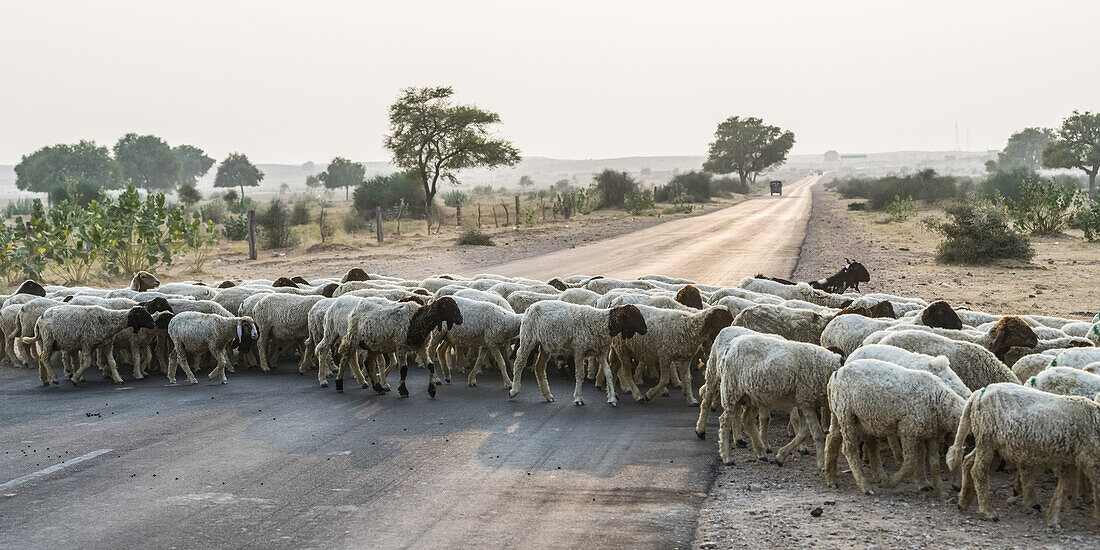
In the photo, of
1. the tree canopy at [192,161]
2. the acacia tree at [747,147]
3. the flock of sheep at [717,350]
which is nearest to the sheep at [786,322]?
the flock of sheep at [717,350]

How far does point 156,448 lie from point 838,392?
6492 mm

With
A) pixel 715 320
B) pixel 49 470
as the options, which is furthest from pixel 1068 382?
pixel 49 470

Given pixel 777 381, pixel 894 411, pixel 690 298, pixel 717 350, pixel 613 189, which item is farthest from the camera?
→ pixel 613 189

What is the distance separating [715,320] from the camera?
34.0ft

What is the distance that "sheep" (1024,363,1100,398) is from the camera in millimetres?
6730

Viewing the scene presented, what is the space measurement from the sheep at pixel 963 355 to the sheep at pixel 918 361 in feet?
1.54

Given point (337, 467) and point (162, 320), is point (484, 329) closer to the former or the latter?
A: point (337, 467)

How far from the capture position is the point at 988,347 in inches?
352

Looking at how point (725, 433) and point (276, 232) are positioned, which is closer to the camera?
point (725, 433)

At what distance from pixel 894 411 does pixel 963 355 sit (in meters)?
1.86

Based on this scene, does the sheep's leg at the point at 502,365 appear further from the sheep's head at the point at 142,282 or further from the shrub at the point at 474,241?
the shrub at the point at 474,241

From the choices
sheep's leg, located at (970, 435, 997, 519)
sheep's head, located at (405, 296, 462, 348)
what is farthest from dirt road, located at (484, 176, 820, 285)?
sheep's leg, located at (970, 435, 997, 519)

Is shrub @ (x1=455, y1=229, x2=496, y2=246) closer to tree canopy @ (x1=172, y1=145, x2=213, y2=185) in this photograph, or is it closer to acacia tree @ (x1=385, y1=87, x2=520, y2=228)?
acacia tree @ (x1=385, y1=87, x2=520, y2=228)

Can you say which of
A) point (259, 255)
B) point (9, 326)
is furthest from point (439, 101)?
point (9, 326)
